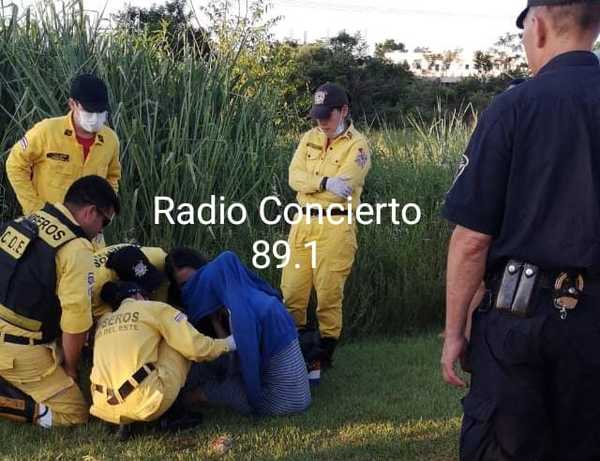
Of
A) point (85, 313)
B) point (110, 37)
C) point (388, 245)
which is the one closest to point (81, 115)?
point (85, 313)

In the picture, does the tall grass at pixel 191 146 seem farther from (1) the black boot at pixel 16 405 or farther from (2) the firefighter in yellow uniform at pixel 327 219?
(1) the black boot at pixel 16 405

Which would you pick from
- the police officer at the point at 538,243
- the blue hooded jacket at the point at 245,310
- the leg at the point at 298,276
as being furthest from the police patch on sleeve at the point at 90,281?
the police officer at the point at 538,243

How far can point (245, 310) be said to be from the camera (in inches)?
170

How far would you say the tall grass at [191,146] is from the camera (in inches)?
262

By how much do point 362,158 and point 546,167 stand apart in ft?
11.6

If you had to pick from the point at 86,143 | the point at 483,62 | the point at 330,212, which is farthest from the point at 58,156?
the point at 483,62

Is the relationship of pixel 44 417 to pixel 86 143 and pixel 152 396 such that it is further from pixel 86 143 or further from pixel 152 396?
pixel 86 143

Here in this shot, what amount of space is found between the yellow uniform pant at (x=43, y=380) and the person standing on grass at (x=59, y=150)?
1.35 meters

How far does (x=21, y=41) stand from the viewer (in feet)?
23.2

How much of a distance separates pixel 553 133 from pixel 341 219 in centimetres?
343

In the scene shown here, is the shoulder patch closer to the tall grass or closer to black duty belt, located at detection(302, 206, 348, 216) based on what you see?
the tall grass

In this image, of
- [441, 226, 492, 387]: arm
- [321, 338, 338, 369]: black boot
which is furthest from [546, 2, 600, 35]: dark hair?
[321, 338, 338, 369]: black boot

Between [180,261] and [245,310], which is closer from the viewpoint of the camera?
[245,310]

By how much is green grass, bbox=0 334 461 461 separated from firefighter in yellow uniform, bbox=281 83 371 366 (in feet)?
2.35
